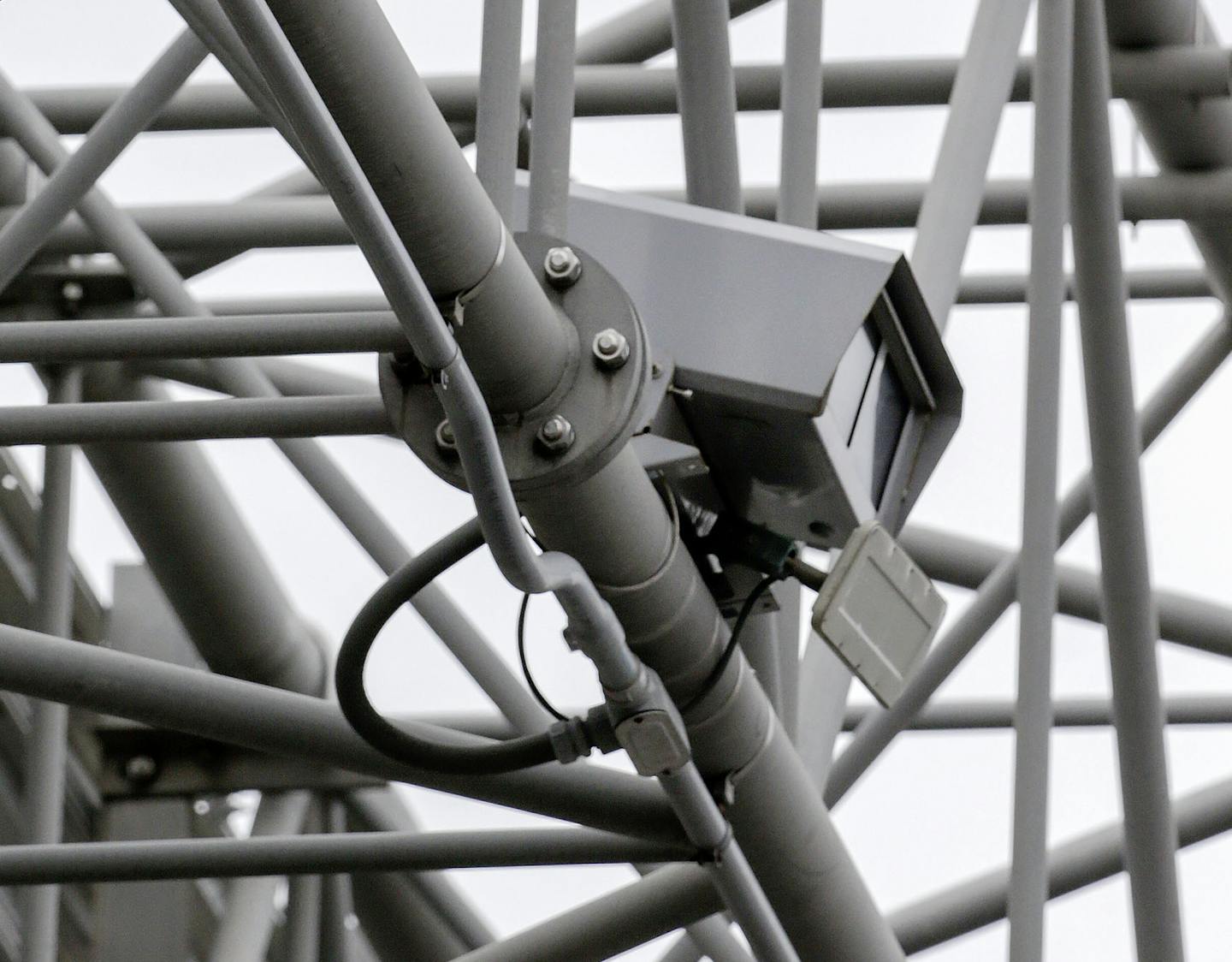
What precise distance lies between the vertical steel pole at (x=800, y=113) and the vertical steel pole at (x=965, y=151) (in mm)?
494

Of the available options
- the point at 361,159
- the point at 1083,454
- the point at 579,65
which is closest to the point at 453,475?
the point at 361,159

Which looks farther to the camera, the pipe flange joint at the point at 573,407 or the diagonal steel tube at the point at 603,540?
the pipe flange joint at the point at 573,407

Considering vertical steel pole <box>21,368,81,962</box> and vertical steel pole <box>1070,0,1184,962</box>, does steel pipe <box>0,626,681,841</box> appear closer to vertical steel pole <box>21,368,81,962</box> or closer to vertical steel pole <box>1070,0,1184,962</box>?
vertical steel pole <box>1070,0,1184,962</box>

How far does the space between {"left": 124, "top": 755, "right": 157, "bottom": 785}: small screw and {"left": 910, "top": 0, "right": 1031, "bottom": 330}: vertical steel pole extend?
19.6 feet

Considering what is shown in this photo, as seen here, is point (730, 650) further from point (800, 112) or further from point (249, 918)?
point (249, 918)

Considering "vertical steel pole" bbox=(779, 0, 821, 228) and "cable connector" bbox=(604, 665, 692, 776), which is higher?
"vertical steel pole" bbox=(779, 0, 821, 228)

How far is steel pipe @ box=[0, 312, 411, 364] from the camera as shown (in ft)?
15.4

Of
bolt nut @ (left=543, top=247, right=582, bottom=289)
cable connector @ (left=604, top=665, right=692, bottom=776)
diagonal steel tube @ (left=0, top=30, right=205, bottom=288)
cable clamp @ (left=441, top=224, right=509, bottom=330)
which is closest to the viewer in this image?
cable clamp @ (left=441, top=224, right=509, bottom=330)

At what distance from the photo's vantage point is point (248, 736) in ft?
20.6

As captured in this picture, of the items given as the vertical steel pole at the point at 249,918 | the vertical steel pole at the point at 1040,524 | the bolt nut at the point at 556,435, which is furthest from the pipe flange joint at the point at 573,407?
the vertical steel pole at the point at 249,918

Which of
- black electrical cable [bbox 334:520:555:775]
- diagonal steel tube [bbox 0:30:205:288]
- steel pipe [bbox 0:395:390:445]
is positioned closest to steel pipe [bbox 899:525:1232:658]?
diagonal steel tube [bbox 0:30:205:288]

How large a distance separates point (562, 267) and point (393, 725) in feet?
→ 4.21

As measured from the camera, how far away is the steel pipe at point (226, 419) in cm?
527

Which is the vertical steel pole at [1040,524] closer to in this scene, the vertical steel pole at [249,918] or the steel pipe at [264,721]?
the steel pipe at [264,721]
